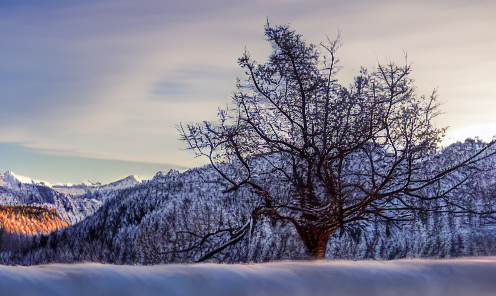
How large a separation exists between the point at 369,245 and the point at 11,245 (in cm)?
626

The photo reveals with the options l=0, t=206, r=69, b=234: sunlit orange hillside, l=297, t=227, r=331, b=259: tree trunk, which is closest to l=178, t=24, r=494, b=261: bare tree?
l=297, t=227, r=331, b=259: tree trunk

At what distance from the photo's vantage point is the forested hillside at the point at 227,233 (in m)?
7.27

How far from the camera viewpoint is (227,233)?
7.44m

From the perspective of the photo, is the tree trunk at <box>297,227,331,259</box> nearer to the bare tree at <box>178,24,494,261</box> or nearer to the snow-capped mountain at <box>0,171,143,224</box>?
the bare tree at <box>178,24,494,261</box>

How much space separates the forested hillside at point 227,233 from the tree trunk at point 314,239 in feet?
0.46

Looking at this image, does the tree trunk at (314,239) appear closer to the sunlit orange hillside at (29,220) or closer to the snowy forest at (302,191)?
the snowy forest at (302,191)

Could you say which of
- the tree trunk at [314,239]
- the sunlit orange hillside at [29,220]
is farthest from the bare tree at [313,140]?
the sunlit orange hillside at [29,220]

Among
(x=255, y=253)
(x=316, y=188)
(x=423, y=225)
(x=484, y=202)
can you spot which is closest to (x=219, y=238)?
(x=255, y=253)

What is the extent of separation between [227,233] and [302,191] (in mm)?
1477

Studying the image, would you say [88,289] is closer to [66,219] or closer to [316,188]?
[316,188]

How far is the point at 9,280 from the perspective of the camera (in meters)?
4.02

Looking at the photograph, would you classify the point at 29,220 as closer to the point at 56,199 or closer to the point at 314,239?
the point at 56,199

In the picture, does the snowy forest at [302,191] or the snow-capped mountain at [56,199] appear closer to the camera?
the snowy forest at [302,191]

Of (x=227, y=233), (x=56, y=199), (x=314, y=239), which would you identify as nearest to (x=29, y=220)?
(x=56, y=199)
